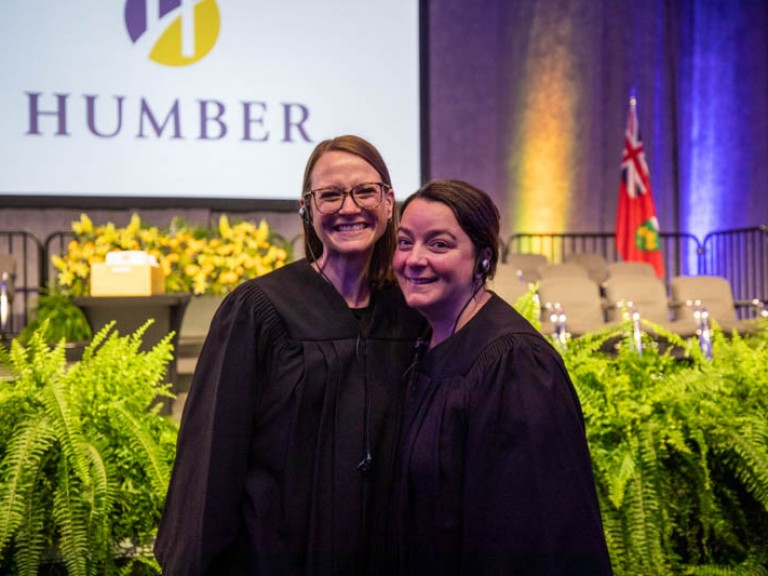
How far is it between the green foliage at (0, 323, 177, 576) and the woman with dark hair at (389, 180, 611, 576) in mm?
756

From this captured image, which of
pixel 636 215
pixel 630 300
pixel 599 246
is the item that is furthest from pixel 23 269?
pixel 599 246

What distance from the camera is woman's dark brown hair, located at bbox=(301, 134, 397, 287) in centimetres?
183

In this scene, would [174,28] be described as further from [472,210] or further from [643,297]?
[472,210]

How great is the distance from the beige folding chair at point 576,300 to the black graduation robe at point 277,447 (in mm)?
5707

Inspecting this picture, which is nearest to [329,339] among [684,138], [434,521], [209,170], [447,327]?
[447,327]

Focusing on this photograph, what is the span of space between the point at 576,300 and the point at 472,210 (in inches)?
236

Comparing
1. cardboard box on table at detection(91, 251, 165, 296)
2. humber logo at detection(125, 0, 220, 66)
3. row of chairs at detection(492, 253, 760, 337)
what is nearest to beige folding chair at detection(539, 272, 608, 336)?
row of chairs at detection(492, 253, 760, 337)

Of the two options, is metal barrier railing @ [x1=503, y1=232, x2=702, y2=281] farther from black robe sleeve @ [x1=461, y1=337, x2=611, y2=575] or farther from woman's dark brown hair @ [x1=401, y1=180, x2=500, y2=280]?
black robe sleeve @ [x1=461, y1=337, x2=611, y2=575]

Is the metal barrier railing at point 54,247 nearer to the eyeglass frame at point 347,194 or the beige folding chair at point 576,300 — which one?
the beige folding chair at point 576,300

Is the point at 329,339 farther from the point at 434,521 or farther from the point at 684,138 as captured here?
the point at 684,138

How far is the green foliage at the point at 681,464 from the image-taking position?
2.13 m

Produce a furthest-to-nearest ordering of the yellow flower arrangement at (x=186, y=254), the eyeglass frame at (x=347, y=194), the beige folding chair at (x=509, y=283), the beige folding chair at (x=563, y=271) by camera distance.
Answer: the beige folding chair at (x=563, y=271)
the beige folding chair at (x=509, y=283)
the yellow flower arrangement at (x=186, y=254)
the eyeglass frame at (x=347, y=194)

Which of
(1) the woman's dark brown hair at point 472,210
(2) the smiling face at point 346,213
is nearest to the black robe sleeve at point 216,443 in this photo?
(2) the smiling face at point 346,213

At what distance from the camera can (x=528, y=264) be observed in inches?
384
